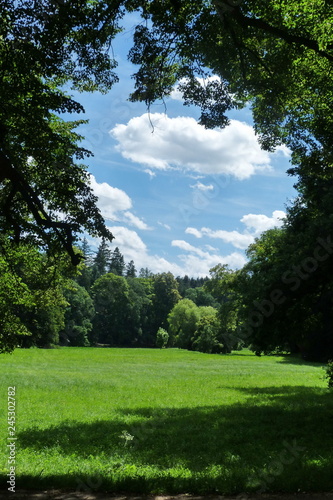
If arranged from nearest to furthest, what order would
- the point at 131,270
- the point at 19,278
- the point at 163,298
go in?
1. the point at 19,278
2. the point at 163,298
3. the point at 131,270

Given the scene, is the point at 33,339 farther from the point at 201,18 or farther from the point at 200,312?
the point at 201,18

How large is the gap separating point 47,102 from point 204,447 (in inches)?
358

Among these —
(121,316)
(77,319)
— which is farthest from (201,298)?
(77,319)

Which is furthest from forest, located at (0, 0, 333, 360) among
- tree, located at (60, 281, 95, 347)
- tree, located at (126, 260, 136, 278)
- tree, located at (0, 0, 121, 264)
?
tree, located at (126, 260, 136, 278)

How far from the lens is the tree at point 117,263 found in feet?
475

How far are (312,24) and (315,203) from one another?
20.9ft

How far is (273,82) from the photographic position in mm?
12203

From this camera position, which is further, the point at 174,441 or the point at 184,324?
the point at 184,324

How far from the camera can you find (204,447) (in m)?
10.3

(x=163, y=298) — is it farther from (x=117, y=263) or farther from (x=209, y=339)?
(x=209, y=339)

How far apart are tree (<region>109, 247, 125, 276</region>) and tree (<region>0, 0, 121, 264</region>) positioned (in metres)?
132

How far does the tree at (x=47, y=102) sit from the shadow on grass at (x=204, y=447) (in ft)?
14.5

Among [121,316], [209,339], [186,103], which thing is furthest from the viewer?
[121,316]

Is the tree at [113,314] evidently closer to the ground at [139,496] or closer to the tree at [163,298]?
the tree at [163,298]
